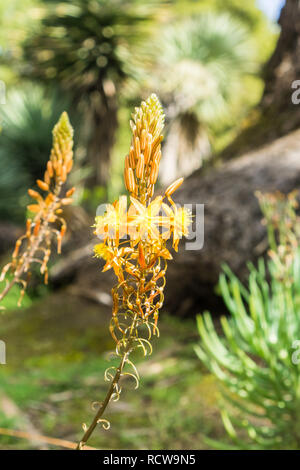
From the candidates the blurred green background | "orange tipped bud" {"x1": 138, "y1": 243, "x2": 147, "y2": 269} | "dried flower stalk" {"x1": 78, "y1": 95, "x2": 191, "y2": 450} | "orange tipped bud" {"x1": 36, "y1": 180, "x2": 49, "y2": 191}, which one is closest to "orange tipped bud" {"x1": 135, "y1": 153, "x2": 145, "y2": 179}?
"dried flower stalk" {"x1": 78, "y1": 95, "x2": 191, "y2": 450}

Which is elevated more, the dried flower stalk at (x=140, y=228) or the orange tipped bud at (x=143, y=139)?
the orange tipped bud at (x=143, y=139)

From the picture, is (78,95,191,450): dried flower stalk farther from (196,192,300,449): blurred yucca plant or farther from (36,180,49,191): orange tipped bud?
(196,192,300,449): blurred yucca plant

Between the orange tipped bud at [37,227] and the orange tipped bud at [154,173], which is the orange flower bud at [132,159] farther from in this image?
the orange tipped bud at [37,227]

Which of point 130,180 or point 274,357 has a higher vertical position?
point 130,180

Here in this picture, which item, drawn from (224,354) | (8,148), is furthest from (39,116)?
(224,354)

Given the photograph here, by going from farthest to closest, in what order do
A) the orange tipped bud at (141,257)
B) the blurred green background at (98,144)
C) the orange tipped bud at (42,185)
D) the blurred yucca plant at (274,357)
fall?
1. the blurred green background at (98,144)
2. the blurred yucca plant at (274,357)
3. the orange tipped bud at (42,185)
4. the orange tipped bud at (141,257)

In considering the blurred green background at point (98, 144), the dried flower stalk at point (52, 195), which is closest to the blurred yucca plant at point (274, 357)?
the blurred green background at point (98, 144)

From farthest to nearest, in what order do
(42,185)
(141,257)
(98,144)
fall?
(98,144) < (42,185) < (141,257)

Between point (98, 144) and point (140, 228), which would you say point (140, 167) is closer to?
point (140, 228)

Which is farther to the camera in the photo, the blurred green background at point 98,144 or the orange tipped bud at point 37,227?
the blurred green background at point 98,144

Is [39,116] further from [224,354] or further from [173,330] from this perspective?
[224,354]

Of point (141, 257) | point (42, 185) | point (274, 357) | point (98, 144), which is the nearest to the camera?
point (141, 257)

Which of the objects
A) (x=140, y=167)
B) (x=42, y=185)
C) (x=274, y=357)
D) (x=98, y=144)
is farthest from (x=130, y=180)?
(x=98, y=144)

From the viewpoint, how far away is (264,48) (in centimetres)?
1838
